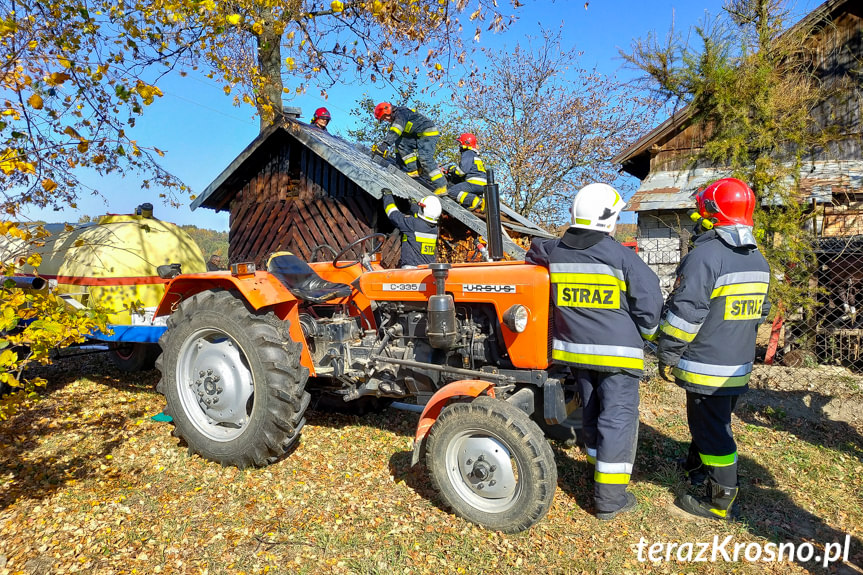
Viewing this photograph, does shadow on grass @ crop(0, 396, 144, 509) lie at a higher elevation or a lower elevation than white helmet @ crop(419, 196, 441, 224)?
lower

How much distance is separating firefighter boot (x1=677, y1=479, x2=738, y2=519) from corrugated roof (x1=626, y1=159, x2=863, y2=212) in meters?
5.82

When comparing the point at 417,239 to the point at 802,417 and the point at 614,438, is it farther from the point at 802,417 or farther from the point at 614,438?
the point at 802,417

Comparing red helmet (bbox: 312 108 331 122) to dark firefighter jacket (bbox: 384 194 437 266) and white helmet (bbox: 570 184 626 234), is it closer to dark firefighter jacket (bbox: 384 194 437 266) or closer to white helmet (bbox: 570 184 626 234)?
dark firefighter jacket (bbox: 384 194 437 266)

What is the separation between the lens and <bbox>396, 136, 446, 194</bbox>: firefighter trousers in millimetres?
9172

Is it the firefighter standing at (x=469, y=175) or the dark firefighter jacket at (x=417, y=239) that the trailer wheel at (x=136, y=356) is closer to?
the dark firefighter jacket at (x=417, y=239)

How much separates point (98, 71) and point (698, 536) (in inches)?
193

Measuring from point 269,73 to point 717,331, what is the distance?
293 inches

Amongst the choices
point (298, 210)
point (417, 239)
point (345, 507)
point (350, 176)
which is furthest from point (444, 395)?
point (298, 210)

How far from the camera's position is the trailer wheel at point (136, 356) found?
6258mm

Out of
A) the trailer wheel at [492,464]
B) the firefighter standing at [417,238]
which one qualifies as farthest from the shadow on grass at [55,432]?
the firefighter standing at [417,238]

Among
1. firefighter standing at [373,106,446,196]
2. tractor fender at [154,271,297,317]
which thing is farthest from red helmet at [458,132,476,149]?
tractor fender at [154,271,297,317]

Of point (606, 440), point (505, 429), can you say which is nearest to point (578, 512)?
point (606, 440)

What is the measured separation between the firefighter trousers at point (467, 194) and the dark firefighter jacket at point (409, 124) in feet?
4.01

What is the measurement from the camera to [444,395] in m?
3.13
